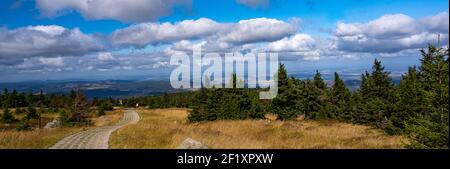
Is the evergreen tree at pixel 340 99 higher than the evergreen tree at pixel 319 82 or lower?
lower

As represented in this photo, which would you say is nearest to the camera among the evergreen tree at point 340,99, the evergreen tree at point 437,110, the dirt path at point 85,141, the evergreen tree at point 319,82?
the evergreen tree at point 437,110

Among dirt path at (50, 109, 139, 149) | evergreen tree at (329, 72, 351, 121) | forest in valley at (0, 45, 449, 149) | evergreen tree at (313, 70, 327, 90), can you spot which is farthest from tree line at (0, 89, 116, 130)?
evergreen tree at (313, 70, 327, 90)

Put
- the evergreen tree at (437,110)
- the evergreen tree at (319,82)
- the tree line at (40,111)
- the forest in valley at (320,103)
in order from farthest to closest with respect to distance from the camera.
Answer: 1. the evergreen tree at (319,82)
2. the tree line at (40,111)
3. the forest in valley at (320,103)
4. the evergreen tree at (437,110)

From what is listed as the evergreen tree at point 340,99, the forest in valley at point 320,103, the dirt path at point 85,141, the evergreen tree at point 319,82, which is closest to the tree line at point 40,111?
the forest in valley at point 320,103

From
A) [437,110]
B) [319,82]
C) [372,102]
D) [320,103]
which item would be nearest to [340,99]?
[319,82]

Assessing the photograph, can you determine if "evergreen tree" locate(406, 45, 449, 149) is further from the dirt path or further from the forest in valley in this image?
the dirt path

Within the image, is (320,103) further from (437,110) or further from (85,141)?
(437,110)

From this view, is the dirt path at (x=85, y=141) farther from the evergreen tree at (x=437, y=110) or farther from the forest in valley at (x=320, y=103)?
the evergreen tree at (x=437, y=110)

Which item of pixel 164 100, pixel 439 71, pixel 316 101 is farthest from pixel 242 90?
pixel 164 100

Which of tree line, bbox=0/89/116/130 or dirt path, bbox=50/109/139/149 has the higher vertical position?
dirt path, bbox=50/109/139/149

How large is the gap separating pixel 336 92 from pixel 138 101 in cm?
10975

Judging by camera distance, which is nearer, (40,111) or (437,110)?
(437,110)

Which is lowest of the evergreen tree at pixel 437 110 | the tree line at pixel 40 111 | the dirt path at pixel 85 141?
the tree line at pixel 40 111

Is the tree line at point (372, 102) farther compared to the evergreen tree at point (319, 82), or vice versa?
the evergreen tree at point (319, 82)
